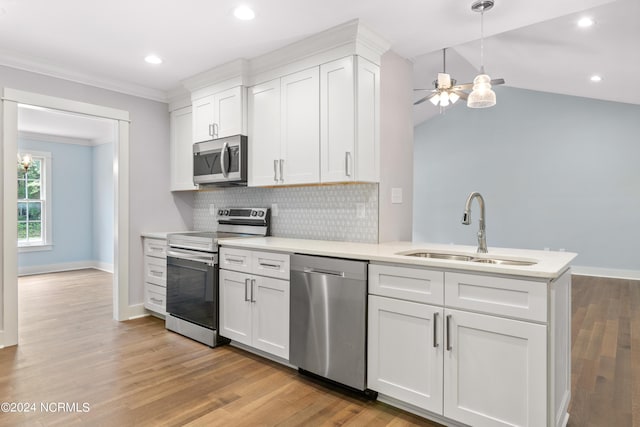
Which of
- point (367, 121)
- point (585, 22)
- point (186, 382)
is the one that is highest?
point (585, 22)

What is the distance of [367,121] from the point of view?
2812mm

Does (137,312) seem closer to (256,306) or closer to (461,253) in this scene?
(256,306)

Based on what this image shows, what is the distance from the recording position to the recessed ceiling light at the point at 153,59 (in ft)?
10.8

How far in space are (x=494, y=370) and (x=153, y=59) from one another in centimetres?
345

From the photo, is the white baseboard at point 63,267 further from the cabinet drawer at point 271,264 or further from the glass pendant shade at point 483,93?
the glass pendant shade at point 483,93

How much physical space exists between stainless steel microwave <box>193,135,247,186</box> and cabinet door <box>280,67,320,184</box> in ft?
1.53

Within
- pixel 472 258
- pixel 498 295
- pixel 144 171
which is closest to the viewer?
pixel 498 295

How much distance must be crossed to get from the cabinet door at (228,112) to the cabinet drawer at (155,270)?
1.43m

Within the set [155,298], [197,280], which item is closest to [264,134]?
[197,280]

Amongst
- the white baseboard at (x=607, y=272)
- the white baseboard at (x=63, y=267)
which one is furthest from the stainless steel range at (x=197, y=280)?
the white baseboard at (x=607, y=272)

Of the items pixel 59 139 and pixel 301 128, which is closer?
pixel 301 128

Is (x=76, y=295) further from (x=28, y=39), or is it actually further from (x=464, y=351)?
(x=464, y=351)

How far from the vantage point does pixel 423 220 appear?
8.83m

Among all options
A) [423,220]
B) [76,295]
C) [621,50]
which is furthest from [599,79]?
[76,295]
